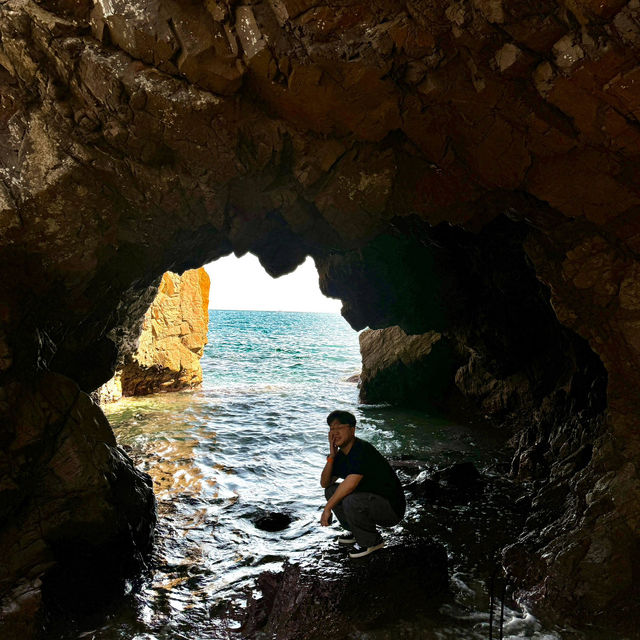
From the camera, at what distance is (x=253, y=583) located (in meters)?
4.57

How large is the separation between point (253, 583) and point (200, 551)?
948mm

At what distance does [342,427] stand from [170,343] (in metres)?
15.2

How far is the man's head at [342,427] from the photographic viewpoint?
4656mm

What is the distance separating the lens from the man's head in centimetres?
466

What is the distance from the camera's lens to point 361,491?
461 cm

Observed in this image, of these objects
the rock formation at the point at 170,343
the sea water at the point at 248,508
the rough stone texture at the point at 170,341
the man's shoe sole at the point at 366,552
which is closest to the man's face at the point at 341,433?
the man's shoe sole at the point at 366,552

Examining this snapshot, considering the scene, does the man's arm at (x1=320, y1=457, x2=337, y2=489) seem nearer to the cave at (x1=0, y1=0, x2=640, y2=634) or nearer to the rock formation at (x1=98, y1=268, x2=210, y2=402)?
the cave at (x1=0, y1=0, x2=640, y2=634)

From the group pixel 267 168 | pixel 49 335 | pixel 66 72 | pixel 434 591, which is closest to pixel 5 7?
pixel 66 72

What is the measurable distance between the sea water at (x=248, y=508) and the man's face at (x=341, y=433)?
1.31 m

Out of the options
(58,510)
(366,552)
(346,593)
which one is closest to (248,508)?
(366,552)

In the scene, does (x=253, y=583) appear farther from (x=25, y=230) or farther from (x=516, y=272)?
(x=516, y=272)

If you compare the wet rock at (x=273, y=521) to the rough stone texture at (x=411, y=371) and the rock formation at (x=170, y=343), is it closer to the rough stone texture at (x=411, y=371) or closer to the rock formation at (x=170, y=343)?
Result: the rough stone texture at (x=411, y=371)

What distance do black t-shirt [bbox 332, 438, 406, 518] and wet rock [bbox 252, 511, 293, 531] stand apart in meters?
1.61

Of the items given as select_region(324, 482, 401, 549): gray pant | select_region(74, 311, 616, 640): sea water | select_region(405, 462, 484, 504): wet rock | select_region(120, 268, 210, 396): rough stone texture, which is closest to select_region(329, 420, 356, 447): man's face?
select_region(324, 482, 401, 549): gray pant
